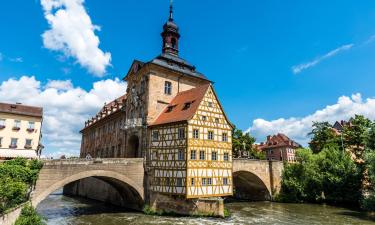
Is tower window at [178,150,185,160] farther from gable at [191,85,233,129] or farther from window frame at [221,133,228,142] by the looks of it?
window frame at [221,133,228,142]

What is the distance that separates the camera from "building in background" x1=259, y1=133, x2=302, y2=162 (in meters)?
66.1

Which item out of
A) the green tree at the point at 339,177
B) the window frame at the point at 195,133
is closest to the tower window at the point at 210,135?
the window frame at the point at 195,133

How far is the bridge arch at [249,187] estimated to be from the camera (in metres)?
31.9

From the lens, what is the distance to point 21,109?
31438mm

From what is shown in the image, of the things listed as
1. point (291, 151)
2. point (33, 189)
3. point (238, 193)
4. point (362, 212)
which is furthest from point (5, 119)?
point (291, 151)

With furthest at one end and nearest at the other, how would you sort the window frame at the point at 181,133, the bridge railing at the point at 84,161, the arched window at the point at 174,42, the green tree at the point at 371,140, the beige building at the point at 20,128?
the arched window at the point at 174,42 < the beige building at the point at 20,128 < the green tree at the point at 371,140 < the window frame at the point at 181,133 < the bridge railing at the point at 84,161

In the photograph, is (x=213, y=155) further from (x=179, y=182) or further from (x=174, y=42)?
(x=174, y=42)

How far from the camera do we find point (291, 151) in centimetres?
6694

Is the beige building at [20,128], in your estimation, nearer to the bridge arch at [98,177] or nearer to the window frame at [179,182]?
the bridge arch at [98,177]

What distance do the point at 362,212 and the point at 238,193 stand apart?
15.5 metres

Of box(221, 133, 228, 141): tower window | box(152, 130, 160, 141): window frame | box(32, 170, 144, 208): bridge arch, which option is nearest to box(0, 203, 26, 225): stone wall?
box(32, 170, 144, 208): bridge arch

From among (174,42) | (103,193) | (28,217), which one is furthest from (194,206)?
(174,42)

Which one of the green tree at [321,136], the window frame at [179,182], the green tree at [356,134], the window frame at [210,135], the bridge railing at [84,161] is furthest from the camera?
the green tree at [321,136]

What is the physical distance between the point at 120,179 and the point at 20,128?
15.9m
